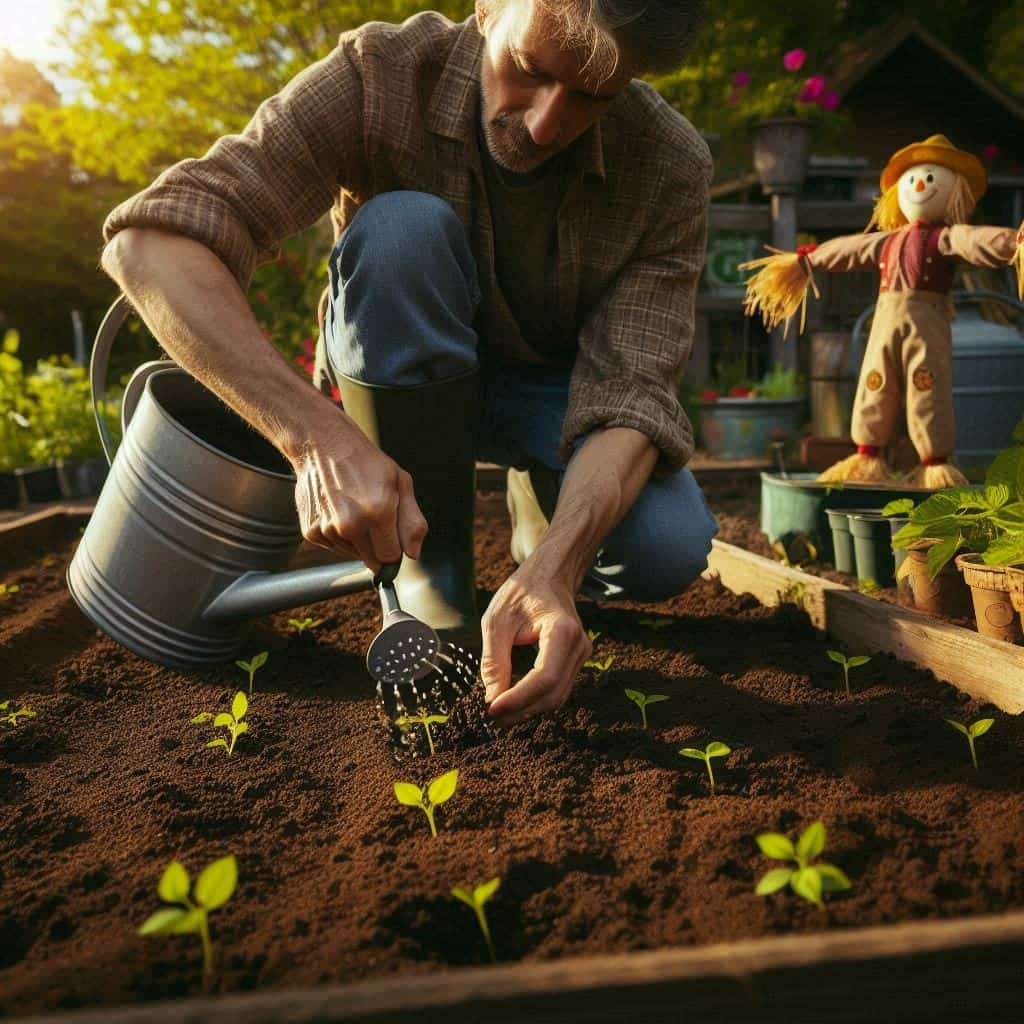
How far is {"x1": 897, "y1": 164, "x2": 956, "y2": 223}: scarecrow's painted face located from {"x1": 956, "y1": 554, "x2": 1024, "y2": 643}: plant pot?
1200 millimetres

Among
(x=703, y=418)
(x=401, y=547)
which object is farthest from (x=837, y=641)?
(x=703, y=418)

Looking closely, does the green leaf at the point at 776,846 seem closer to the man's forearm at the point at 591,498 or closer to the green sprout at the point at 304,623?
the man's forearm at the point at 591,498

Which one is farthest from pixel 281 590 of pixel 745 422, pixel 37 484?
pixel 745 422

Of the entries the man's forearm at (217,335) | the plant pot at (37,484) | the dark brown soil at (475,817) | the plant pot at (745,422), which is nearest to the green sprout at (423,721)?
the dark brown soil at (475,817)

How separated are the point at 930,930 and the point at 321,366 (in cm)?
182

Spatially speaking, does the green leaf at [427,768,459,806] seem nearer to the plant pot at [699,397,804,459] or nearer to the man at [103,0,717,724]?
the man at [103,0,717,724]

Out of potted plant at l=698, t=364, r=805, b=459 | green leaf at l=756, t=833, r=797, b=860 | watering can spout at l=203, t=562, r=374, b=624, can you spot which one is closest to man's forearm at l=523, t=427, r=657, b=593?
watering can spout at l=203, t=562, r=374, b=624

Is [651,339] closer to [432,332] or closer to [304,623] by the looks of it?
[432,332]

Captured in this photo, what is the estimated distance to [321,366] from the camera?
2254 mm

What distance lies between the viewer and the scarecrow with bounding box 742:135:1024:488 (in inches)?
97.9

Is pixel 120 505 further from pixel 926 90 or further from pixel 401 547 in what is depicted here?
pixel 926 90

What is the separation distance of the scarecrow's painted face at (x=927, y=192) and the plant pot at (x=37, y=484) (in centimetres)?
381

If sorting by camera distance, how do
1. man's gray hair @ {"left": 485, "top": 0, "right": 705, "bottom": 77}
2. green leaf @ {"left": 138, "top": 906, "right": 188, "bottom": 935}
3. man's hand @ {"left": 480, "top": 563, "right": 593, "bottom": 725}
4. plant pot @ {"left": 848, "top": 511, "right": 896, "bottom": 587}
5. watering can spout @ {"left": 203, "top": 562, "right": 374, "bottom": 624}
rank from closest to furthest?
green leaf @ {"left": 138, "top": 906, "right": 188, "bottom": 935}
man's hand @ {"left": 480, "top": 563, "right": 593, "bottom": 725}
man's gray hair @ {"left": 485, "top": 0, "right": 705, "bottom": 77}
watering can spout @ {"left": 203, "top": 562, "right": 374, "bottom": 624}
plant pot @ {"left": 848, "top": 511, "right": 896, "bottom": 587}

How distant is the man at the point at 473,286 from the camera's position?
55.7 inches
